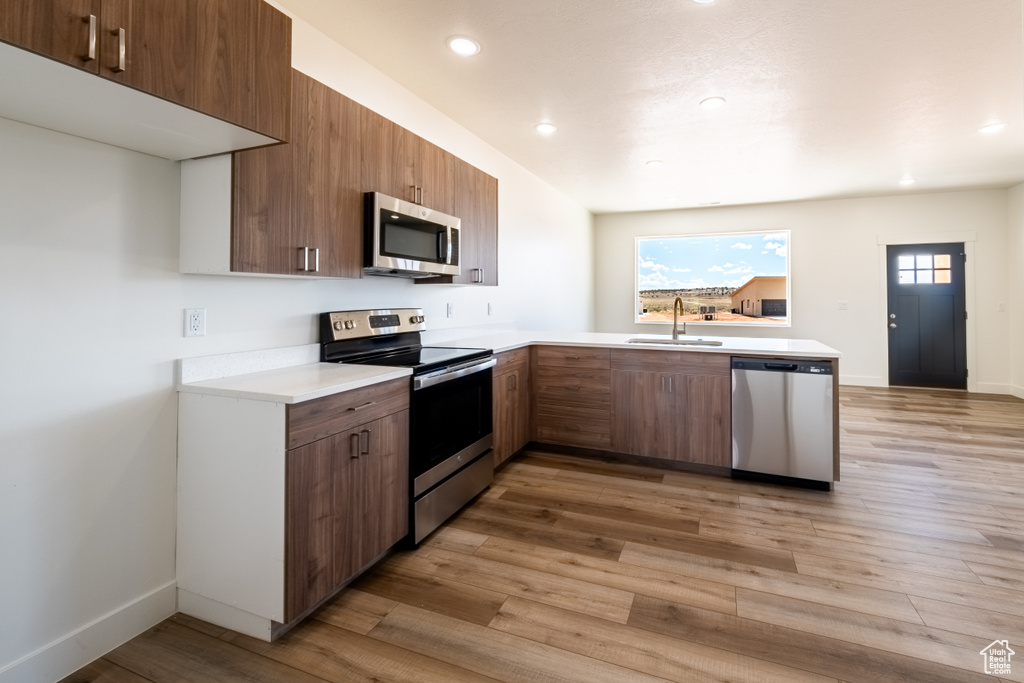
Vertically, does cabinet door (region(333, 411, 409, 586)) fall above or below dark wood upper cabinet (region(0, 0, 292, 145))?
below

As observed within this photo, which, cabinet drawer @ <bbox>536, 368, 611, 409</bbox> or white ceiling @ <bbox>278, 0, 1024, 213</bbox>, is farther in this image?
cabinet drawer @ <bbox>536, 368, 611, 409</bbox>

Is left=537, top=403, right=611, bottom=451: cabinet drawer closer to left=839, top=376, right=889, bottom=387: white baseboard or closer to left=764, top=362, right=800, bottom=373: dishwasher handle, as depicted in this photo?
left=764, top=362, right=800, bottom=373: dishwasher handle

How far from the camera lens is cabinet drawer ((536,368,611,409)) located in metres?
3.63

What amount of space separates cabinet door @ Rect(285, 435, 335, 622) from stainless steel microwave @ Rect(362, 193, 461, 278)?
1002 millimetres

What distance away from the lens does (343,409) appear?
6.12 ft

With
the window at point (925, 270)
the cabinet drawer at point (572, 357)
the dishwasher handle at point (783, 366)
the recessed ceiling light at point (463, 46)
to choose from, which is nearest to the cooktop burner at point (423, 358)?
the cabinet drawer at point (572, 357)

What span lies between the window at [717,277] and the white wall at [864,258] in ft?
0.45

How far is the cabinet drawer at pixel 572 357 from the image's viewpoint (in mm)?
A: 3633

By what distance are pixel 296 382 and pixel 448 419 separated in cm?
90

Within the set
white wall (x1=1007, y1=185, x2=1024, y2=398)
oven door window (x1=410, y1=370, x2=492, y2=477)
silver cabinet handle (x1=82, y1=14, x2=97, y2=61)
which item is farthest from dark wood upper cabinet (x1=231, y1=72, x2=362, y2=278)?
white wall (x1=1007, y1=185, x2=1024, y2=398)

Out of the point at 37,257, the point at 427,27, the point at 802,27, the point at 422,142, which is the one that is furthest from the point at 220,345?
the point at 802,27

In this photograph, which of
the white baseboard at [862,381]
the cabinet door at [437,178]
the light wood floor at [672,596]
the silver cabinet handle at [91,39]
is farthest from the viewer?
the white baseboard at [862,381]

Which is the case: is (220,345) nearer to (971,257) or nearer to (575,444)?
(575,444)
